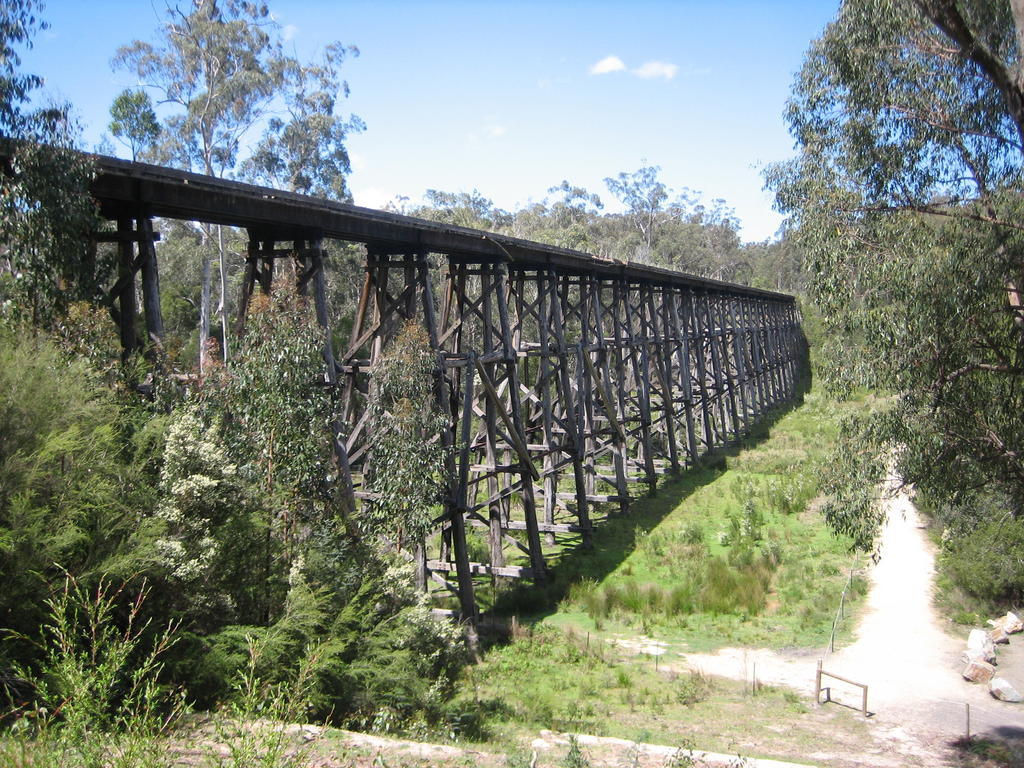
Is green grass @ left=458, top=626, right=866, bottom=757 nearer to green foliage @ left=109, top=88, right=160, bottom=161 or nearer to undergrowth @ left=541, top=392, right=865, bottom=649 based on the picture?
undergrowth @ left=541, top=392, right=865, bottom=649

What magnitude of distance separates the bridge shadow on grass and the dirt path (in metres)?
2.41

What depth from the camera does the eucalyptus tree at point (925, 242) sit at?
7293 mm

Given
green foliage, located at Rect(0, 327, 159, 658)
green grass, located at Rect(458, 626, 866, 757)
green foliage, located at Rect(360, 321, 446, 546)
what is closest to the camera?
green foliage, located at Rect(0, 327, 159, 658)

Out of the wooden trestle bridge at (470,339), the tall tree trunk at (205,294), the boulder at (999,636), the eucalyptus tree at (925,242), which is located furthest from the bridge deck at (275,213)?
the tall tree trunk at (205,294)

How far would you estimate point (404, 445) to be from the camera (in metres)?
7.69

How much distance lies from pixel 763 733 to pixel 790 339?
33.9 meters

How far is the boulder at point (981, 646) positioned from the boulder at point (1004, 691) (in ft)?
1.86

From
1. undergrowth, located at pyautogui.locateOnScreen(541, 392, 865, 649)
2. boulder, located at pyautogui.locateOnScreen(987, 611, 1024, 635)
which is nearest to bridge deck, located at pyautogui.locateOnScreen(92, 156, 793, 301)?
undergrowth, located at pyautogui.locateOnScreen(541, 392, 865, 649)

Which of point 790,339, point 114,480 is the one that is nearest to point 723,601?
point 114,480

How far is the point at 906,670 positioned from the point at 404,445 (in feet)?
20.7

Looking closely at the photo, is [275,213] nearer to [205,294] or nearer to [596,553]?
[596,553]

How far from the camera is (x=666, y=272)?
57.5 ft

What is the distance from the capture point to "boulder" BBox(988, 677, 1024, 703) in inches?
316

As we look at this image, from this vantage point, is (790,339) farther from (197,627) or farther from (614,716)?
(197,627)
